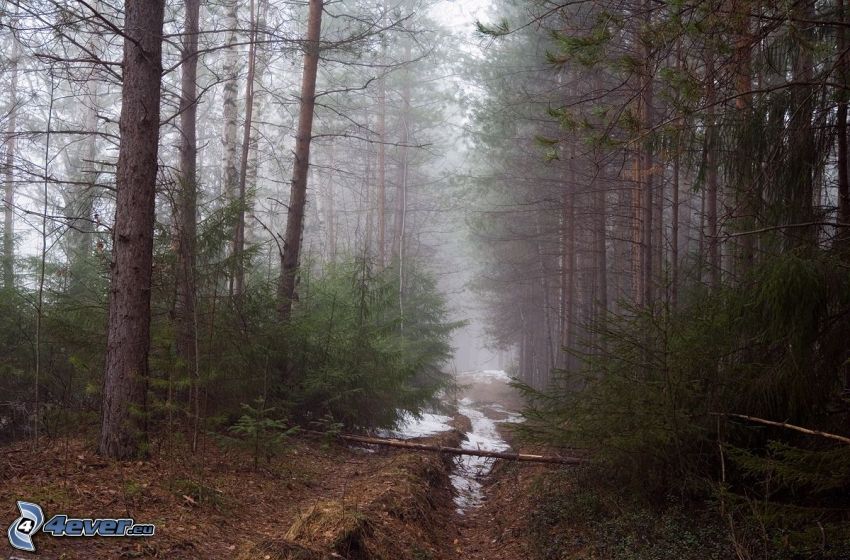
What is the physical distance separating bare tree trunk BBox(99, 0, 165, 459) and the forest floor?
457 millimetres

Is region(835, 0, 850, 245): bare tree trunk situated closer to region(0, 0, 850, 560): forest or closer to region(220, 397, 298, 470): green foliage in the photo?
region(0, 0, 850, 560): forest

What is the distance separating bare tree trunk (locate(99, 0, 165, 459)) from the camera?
249 inches

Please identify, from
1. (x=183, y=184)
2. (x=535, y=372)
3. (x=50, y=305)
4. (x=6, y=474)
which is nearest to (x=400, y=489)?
(x=6, y=474)

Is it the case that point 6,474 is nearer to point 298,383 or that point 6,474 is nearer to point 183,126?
point 298,383

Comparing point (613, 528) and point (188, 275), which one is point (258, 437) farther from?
point (613, 528)

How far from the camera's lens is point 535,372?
33.7 m

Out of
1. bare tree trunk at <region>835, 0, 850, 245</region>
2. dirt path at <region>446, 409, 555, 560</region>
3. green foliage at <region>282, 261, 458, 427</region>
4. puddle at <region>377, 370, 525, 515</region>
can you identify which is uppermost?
bare tree trunk at <region>835, 0, 850, 245</region>

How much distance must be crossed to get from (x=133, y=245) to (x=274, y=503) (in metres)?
3.19

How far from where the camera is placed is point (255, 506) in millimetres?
6438

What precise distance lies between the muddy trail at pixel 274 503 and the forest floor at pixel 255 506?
0.05 ft

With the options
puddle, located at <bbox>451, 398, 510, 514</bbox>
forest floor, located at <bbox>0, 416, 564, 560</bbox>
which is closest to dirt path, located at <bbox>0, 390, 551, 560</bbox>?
forest floor, located at <bbox>0, 416, 564, 560</bbox>

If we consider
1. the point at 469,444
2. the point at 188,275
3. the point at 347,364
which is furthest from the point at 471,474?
the point at 188,275

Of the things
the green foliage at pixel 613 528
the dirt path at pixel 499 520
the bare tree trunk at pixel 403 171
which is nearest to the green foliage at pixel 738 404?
the green foliage at pixel 613 528

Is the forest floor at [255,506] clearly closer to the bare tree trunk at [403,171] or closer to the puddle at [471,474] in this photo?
the puddle at [471,474]
